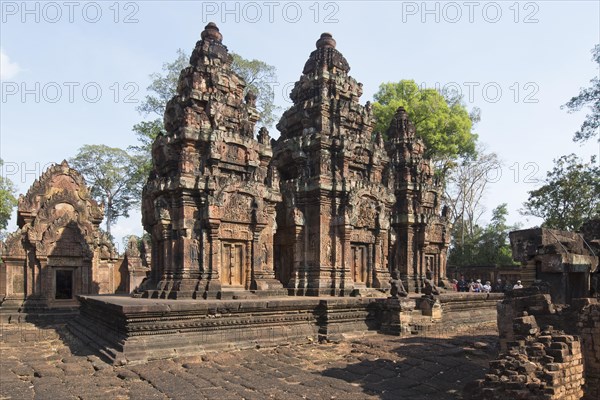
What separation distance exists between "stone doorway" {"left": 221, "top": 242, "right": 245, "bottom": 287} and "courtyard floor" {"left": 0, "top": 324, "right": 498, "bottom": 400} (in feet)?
8.88

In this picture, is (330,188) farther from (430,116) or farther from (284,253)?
(430,116)

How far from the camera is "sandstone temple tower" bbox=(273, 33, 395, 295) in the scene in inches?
567

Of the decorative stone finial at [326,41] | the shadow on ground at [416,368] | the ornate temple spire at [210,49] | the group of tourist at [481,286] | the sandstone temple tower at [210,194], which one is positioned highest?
the decorative stone finial at [326,41]

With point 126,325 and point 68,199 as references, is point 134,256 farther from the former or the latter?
point 126,325

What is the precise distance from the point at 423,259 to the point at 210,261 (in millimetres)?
10809

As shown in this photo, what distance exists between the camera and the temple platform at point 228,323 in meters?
8.71

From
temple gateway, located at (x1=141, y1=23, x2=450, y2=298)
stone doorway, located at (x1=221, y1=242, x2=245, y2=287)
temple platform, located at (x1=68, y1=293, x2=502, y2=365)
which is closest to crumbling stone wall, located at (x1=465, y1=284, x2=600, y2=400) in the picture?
temple platform, located at (x1=68, y1=293, x2=502, y2=365)

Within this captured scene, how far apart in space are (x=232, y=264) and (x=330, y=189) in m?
4.13

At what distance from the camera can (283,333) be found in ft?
35.0

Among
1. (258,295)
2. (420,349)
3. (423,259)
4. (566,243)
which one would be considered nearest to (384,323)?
(420,349)

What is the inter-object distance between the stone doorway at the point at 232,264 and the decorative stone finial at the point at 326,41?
8.41 meters

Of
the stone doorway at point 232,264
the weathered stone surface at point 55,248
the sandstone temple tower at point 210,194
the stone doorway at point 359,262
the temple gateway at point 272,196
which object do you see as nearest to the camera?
the sandstone temple tower at point 210,194

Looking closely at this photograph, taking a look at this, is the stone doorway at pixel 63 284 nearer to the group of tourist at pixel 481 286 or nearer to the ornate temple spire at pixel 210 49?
the ornate temple spire at pixel 210 49

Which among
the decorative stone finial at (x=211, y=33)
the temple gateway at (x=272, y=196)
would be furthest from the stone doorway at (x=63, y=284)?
the decorative stone finial at (x=211, y=33)
